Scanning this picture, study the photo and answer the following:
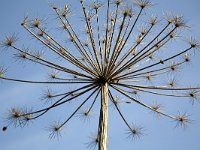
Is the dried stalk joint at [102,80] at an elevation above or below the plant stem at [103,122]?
above

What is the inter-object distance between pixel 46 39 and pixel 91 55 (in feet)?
5.01

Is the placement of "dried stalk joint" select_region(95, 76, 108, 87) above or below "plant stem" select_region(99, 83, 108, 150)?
above

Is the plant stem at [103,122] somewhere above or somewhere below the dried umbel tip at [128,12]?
below

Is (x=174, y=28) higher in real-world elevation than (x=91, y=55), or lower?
higher

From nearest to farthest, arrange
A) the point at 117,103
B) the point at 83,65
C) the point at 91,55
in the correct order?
the point at 83,65 < the point at 91,55 < the point at 117,103

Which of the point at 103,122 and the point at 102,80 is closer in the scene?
the point at 103,122

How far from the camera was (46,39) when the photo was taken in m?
12.3

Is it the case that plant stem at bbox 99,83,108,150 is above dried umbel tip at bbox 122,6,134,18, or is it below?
below

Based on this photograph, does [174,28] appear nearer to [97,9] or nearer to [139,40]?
[139,40]

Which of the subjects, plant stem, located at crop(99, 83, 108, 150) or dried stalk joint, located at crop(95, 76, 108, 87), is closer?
plant stem, located at crop(99, 83, 108, 150)

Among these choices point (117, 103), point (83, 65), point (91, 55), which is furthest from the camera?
point (117, 103)

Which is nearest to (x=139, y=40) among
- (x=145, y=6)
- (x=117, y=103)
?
(x=145, y=6)

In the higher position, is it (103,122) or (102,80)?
(102,80)

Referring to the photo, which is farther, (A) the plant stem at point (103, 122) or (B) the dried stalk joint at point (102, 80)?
(B) the dried stalk joint at point (102, 80)
